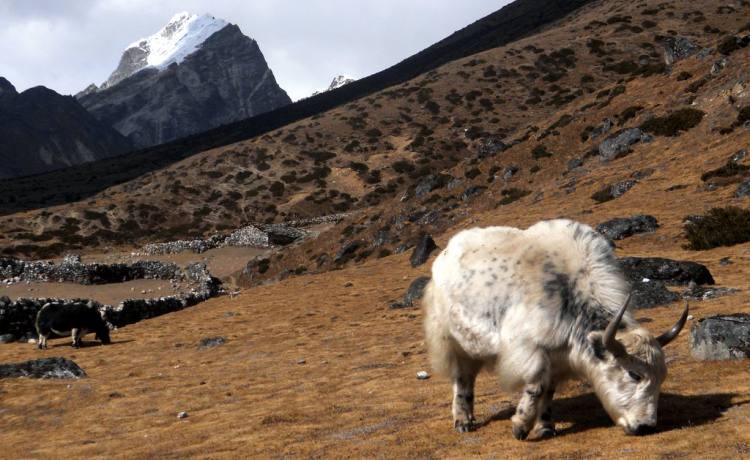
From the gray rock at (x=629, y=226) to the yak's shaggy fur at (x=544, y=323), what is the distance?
58.5 ft

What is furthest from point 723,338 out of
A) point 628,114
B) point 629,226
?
point 628,114

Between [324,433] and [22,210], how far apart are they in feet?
279

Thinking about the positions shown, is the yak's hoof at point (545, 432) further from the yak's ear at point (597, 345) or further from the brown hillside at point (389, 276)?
the yak's ear at point (597, 345)

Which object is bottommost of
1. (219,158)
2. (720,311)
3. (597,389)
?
(720,311)

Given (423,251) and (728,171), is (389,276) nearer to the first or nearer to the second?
(423,251)

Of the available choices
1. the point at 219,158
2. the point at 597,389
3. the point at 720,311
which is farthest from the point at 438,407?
the point at 219,158

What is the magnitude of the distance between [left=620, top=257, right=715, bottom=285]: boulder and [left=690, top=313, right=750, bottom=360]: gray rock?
6669 millimetres

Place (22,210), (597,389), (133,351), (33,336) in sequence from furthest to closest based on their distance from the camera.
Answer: (22,210) < (33,336) < (133,351) < (597,389)

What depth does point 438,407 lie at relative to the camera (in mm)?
10203

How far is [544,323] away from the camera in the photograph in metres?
7.02

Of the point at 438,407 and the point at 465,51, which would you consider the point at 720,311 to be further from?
the point at 465,51

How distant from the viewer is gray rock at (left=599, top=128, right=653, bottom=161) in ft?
123

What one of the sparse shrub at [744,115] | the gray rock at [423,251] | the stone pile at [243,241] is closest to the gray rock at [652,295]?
the gray rock at [423,251]

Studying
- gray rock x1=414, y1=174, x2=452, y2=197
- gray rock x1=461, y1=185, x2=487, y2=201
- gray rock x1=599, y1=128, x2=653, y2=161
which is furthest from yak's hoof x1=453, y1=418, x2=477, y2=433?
gray rock x1=414, y1=174, x2=452, y2=197
